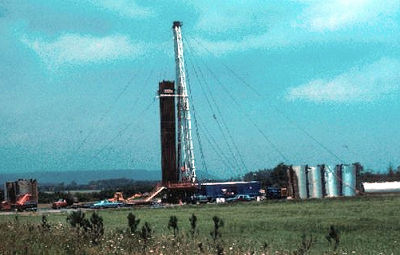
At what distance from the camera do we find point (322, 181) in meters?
54.2

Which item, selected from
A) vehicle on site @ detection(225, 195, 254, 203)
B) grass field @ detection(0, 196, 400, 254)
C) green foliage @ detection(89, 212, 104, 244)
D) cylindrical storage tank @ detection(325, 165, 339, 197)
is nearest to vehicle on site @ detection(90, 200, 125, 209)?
vehicle on site @ detection(225, 195, 254, 203)

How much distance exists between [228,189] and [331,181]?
858 centimetres

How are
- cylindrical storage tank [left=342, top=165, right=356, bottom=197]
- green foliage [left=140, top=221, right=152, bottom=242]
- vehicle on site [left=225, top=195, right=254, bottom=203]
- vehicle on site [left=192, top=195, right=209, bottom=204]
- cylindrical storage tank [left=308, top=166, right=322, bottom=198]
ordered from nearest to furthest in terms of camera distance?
green foliage [left=140, top=221, right=152, bottom=242]
vehicle on site [left=192, top=195, right=209, bottom=204]
vehicle on site [left=225, top=195, right=254, bottom=203]
cylindrical storage tank [left=308, top=166, right=322, bottom=198]
cylindrical storage tank [left=342, top=165, right=356, bottom=197]

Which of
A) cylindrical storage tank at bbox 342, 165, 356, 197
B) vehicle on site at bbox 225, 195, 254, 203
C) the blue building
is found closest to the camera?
vehicle on site at bbox 225, 195, 254, 203

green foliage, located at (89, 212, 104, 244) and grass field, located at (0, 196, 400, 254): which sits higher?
green foliage, located at (89, 212, 104, 244)

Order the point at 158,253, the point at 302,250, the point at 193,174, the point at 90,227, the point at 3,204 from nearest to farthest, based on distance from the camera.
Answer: the point at 302,250, the point at 158,253, the point at 90,227, the point at 3,204, the point at 193,174

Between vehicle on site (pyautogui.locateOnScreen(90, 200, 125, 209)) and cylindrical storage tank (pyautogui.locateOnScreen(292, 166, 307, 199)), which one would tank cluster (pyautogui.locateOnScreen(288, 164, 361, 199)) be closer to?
cylindrical storage tank (pyautogui.locateOnScreen(292, 166, 307, 199))

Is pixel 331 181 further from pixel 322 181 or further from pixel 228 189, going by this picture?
pixel 228 189

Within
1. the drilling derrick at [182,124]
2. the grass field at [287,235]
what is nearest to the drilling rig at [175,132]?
the drilling derrick at [182,124]

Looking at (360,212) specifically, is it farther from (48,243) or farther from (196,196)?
(196,196)

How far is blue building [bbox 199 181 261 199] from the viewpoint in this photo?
5380 cm

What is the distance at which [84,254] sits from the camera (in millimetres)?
12891

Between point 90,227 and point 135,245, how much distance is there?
2.80 meters

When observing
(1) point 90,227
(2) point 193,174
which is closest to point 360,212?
(1) point 90,227
